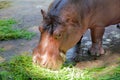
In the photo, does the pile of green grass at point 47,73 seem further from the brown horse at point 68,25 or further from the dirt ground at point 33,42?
the dirt ground at point 33,42

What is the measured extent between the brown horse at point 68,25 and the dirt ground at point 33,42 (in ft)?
0.57

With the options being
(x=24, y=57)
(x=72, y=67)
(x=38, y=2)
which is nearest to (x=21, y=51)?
(x=24, y=57)

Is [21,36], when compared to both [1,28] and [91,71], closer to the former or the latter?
[1,28]

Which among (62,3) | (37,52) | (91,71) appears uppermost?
(62,3)

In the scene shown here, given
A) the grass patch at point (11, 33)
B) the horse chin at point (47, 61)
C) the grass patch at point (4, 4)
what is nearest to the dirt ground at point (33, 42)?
the grass patch at point (11, 33)

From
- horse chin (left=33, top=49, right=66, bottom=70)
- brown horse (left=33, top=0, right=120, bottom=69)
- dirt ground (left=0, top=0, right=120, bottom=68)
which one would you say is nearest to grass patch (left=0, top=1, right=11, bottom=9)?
dirt ground (left=0, top=0, right=120, bottom=68)

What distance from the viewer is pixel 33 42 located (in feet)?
13.9

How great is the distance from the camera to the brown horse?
10.1ft

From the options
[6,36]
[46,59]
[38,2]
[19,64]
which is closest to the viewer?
[46,59]

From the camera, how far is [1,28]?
4777 millimetres

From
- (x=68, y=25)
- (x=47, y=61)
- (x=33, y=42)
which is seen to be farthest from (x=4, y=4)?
(x=47, y=61)

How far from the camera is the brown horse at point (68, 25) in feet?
10.1

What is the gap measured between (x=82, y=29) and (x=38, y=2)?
338 cm

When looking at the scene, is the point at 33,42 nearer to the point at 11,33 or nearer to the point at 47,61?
the point at 11,33
